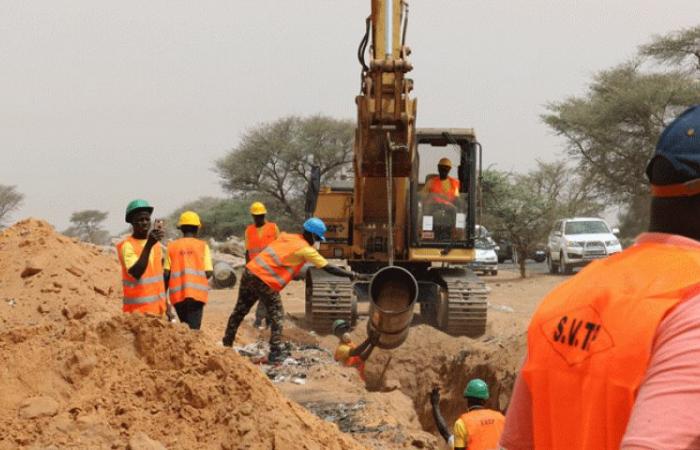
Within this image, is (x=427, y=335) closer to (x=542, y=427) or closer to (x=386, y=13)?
(x=386, y=13)

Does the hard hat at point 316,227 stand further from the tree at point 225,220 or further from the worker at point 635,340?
the tree at point 225,220

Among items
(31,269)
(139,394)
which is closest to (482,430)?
(139,394)

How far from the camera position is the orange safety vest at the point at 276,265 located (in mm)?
9742

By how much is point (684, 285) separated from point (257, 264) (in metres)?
8.45

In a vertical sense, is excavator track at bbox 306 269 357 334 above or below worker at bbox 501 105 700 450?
below

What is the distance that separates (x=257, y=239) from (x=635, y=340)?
1114 centimetres

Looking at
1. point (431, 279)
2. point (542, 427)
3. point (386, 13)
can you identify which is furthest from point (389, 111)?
point (542, 427)

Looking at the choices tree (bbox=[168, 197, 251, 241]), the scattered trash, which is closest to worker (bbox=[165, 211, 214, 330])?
the scattered trash

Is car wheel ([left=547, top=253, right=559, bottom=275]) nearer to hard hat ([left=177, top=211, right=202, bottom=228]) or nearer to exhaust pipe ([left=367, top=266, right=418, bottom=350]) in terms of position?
exhaust pipe ([left=367, top=266, right=418, bottom=350])

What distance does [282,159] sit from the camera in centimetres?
4425

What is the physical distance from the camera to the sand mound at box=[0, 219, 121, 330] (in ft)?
→ 36.5

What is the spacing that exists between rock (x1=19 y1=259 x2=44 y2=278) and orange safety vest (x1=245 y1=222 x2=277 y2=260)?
2823 mm

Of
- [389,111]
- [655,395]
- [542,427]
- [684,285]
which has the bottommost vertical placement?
[542,427]

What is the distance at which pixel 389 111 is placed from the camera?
10250mm
